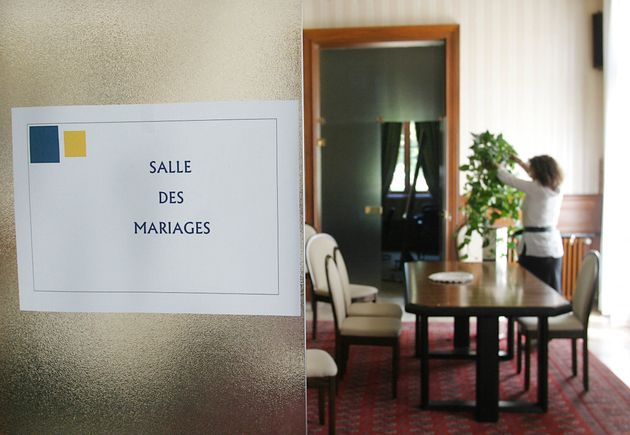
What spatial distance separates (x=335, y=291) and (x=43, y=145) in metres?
3.06

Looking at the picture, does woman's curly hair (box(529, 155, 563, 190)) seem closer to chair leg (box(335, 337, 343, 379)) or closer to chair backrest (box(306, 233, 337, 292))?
chair backrest (box(306, 233, 337, 292))

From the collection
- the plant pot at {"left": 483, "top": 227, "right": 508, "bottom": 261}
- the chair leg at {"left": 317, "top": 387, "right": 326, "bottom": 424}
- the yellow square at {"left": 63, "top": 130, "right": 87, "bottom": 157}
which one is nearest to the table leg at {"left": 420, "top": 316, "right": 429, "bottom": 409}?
the chair leg at {"left": 317, "top": 387, "right": 326, "bottom": 424}

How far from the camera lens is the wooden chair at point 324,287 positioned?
16.0 feet

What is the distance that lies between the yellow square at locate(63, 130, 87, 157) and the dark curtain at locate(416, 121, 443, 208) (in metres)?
6.13

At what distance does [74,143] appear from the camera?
1262 mm

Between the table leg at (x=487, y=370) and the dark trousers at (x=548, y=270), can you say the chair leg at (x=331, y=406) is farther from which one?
the dark trousers at (x=548, y=270)

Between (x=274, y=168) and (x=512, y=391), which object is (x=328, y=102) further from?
(x=274, y=168)

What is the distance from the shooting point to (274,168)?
1.18 metres

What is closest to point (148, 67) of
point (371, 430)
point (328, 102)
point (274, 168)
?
point (274, 168)

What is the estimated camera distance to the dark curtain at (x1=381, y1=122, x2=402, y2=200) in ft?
23.7

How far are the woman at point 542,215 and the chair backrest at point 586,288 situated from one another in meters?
0.60

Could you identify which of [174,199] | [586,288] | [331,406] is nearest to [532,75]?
[586,288]

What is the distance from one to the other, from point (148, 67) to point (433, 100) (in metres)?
6.17

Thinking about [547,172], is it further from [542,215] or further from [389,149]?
[389,149]
